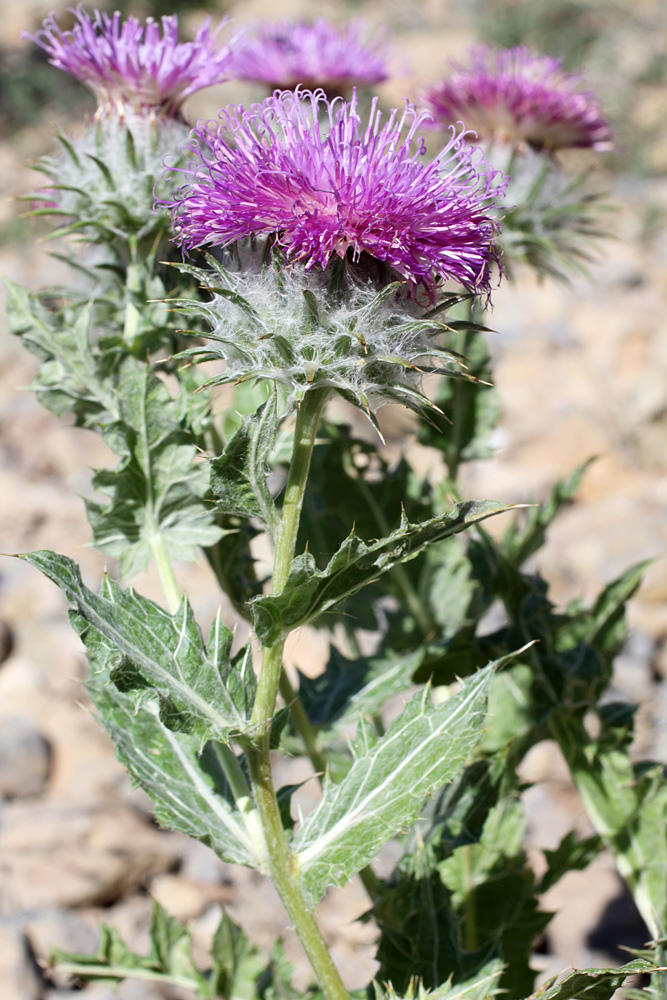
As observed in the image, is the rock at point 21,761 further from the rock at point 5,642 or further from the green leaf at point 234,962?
the green leaf at point 234,962

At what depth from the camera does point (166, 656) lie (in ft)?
6.74

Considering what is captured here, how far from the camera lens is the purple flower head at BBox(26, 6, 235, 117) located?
266cm

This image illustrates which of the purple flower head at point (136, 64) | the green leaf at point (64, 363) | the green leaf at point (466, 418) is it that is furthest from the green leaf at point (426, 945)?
the purple flower head at point (136, 64)

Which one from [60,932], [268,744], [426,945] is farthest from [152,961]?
[268,744]

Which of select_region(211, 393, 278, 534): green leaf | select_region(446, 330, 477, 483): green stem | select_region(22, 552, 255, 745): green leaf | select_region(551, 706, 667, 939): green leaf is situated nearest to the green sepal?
select_region(22, 552, 255, 745): green leaf

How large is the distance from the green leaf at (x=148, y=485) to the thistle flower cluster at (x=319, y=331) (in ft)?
1.97

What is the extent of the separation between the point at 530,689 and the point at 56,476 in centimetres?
499

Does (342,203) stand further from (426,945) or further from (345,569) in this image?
(426,945)

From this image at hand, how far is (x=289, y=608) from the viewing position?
191 cm

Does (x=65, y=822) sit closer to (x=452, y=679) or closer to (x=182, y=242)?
(x=452, y=679)

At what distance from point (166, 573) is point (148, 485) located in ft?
0.87

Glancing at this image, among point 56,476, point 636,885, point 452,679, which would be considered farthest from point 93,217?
point 56,476

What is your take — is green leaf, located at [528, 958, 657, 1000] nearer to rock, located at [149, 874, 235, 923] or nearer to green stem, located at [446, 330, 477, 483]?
green stem, located at [446, 330, 477, 483]

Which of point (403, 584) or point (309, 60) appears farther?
point (309, 60)
